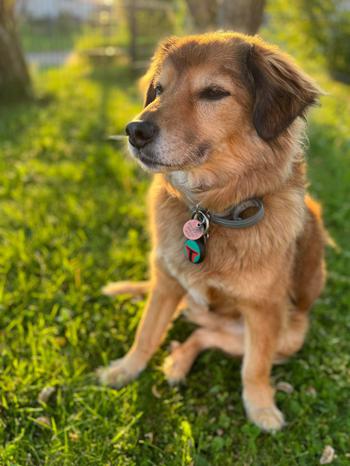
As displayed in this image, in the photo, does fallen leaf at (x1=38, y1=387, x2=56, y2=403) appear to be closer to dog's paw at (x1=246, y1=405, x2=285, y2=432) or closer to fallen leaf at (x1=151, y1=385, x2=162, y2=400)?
fallen leaf at (x1=151, y1=385, x2=162, y2=400)

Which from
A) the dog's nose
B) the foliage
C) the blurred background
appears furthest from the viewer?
the foliage

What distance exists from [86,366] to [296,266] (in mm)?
1369

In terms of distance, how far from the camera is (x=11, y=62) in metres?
6.49

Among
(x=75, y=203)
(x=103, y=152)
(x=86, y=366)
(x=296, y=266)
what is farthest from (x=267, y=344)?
(x=103, y=152)

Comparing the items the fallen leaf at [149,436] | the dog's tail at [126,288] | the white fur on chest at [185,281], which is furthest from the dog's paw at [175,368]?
the dog's tail at [126,288]

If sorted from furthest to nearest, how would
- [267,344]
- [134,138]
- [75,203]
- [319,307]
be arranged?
[75,203] < [319,307] < [267,344] < [134,138]

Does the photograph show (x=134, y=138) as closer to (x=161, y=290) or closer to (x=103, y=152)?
(x=161, y=290)

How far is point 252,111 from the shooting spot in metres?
1.99

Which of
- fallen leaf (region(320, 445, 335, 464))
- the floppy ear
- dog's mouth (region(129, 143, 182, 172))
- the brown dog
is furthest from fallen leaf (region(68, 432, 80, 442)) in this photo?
the floppy ear

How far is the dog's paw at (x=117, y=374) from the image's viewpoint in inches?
102

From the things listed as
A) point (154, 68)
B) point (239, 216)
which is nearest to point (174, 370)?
point (239, 216)

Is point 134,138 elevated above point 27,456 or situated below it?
above

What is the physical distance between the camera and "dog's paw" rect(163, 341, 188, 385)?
2.60m

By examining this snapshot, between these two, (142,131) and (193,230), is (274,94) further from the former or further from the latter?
(193,230)
